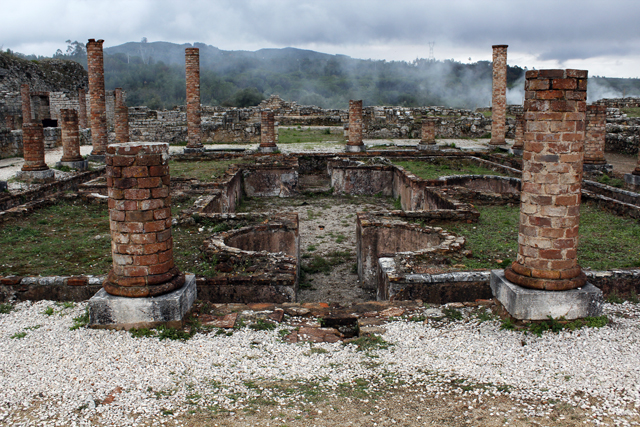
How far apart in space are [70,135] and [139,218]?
14.3 m

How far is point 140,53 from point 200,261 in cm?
14244

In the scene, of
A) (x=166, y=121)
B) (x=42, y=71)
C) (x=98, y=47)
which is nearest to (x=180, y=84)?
(x=42, y=71)

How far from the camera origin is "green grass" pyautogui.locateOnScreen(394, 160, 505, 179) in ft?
51.4

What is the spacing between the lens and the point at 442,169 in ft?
54.9

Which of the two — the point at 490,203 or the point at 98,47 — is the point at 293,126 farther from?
the point at 490,203

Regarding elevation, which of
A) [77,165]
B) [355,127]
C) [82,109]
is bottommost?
[77,165]

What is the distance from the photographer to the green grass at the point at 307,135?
2630 centimetres

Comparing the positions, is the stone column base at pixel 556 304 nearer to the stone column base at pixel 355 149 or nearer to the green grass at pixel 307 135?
the stone column base at pixel 355 149

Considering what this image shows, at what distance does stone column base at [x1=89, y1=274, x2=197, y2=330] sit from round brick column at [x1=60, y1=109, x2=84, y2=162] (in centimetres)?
1411

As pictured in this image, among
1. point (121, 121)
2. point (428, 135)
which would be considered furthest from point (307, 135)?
point (121, 121)

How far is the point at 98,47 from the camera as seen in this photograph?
19453 millimetres

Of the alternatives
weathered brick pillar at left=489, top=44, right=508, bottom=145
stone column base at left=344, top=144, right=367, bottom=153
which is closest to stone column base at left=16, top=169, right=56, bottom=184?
stone column base at left=344, top=144, right=367, bottom=153

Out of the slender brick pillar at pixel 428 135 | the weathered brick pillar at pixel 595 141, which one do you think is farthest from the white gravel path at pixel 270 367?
the slender brick pillar at pixel 428 135

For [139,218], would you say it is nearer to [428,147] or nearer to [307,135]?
[428,147]
